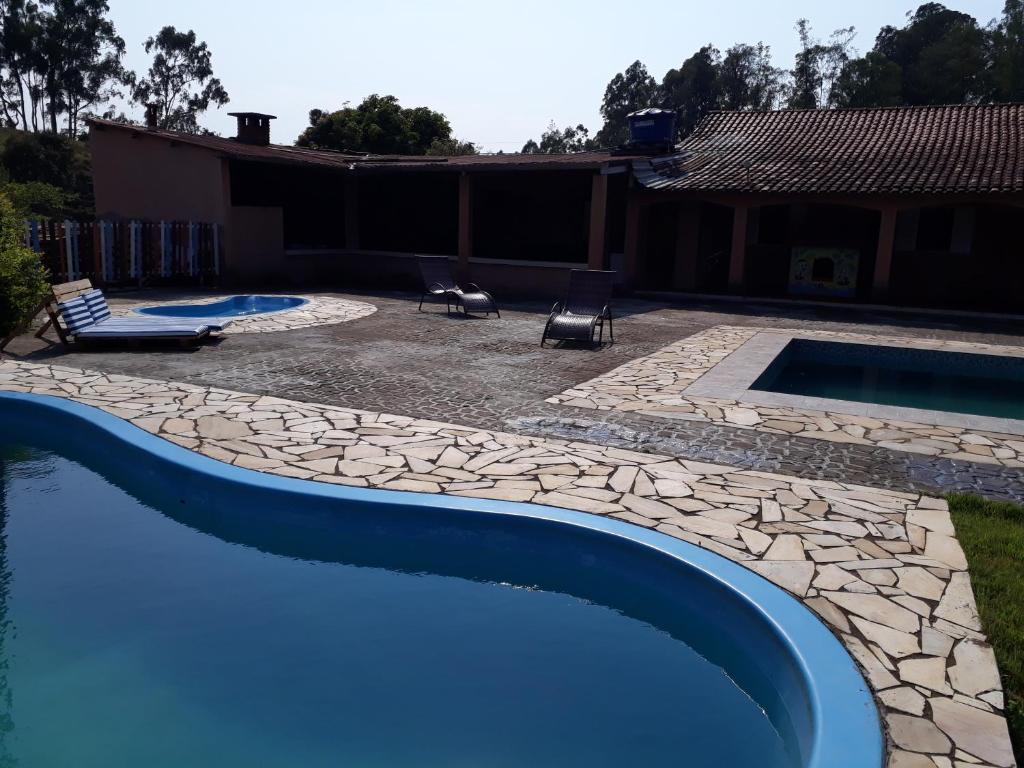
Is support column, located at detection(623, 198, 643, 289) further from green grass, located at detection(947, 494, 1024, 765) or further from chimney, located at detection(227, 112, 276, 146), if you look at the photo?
green grass, located at detection(947, 494, 1024, 765)

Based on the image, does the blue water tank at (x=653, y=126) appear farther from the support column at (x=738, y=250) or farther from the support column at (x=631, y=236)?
the support column at (x=738, y=250)

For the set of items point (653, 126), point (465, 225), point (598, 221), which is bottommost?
point (465, 225)

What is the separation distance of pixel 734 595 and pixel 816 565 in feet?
1.83

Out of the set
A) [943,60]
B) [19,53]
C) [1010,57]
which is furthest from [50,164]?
[1010,57]

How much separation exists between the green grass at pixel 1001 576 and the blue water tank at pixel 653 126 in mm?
16062

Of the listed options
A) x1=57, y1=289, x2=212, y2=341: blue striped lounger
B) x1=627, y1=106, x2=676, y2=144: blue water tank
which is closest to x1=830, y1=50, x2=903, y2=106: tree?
x1=627, y1=106, x2=676, y2=144: blue water tank

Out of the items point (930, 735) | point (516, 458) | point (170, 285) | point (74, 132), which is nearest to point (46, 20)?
point (74, 132)

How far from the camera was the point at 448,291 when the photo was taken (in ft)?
45.6

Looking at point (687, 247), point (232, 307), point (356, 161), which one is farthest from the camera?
point (356, 161)

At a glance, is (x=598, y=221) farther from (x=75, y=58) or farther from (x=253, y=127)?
(x=75, y=58)

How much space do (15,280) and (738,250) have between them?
14252mm

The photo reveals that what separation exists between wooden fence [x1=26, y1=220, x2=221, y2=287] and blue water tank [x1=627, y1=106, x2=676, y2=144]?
1052cm

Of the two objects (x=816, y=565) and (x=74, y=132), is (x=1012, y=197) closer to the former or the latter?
(x=816, y=565)

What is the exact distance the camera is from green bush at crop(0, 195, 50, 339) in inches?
340
